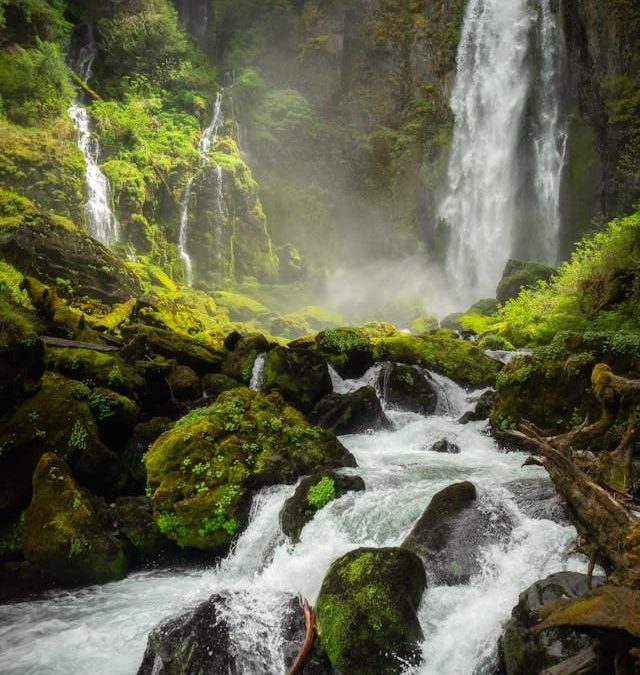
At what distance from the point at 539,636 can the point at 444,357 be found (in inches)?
Result: 471

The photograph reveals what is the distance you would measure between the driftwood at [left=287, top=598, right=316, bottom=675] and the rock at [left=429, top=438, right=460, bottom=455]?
5785 mm

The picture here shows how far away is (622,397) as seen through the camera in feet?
13.1

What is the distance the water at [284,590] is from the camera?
15.7 feet

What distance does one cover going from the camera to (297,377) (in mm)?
13227

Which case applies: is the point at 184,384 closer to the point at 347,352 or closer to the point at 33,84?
the point at 347,352

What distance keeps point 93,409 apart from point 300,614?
6052mm

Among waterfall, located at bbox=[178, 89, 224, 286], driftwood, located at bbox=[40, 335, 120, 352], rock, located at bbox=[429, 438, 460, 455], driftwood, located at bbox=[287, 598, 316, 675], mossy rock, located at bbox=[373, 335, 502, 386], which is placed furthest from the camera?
waterfall, located at bbox=[178, 89, 224, 286]

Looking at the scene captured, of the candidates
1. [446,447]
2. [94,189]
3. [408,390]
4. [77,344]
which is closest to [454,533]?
[446,447]

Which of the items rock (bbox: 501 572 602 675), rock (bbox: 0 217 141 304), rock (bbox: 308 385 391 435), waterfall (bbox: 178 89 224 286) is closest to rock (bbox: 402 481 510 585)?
rock (bbox: 501 572 602 675)

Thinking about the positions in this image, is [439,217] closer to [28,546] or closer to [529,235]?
[529,235]

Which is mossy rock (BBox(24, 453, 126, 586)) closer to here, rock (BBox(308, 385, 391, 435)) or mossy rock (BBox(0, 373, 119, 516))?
mossy rock (BBox(0, 373, 119, 516))

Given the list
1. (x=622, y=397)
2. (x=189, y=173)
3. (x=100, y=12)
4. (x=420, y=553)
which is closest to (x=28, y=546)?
(x=420, y=553)

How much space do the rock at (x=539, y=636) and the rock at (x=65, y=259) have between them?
1846 cm

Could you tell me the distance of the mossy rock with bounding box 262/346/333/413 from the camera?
12938 millimetres
